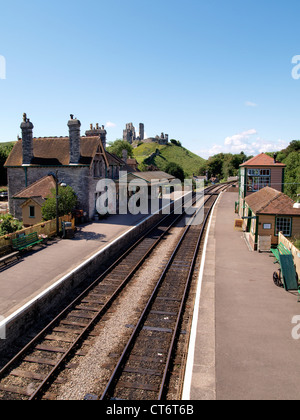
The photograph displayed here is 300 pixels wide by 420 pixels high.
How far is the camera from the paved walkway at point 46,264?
1211cm

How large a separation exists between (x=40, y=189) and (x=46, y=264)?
11.4 m

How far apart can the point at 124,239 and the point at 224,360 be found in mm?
14038

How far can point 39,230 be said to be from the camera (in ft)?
65.7

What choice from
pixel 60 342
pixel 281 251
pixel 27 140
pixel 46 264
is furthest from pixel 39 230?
pixel 281 251

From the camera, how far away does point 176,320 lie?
1163 cm

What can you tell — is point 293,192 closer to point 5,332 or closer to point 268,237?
point 268,237

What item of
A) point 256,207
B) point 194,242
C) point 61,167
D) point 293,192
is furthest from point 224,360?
point 293,192

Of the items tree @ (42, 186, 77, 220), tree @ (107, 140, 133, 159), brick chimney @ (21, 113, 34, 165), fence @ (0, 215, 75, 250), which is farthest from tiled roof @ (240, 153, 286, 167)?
tree @ (107, 140, 133, 159)

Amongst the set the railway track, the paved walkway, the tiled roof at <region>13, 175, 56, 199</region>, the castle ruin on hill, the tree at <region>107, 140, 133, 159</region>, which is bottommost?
the railway track

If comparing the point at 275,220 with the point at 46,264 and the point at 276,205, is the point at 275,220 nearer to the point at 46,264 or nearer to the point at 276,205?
the point at 276,205

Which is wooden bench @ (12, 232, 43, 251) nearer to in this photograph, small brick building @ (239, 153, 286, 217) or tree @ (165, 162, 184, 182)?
small brick building @ (239, 153, 286, 217)

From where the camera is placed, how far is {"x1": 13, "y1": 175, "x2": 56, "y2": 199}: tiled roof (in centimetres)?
2519

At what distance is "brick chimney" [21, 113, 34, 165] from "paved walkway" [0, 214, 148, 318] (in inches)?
350
